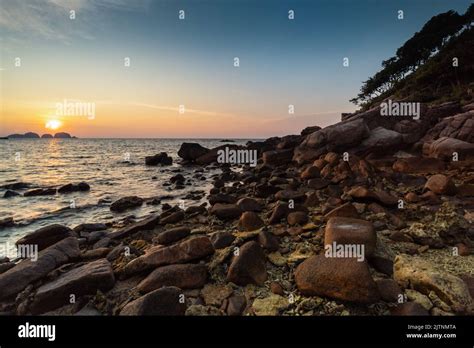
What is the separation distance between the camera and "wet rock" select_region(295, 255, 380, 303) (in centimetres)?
347

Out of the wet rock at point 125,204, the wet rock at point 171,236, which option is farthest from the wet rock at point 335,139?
the wet rock at point 171,236

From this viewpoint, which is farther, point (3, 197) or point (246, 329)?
point (3, 197)

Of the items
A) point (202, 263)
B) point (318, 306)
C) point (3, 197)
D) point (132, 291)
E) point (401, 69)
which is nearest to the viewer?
point (318, 306)

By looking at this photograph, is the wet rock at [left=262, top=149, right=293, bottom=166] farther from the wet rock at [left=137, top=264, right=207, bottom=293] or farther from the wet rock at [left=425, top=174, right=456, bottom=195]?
the wet rock at [left=137, top=264, right=207, bottom=293]

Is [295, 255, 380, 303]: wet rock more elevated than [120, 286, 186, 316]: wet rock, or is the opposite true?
[295, 255, 380, 303]: wet rock

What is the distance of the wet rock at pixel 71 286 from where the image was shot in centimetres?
393

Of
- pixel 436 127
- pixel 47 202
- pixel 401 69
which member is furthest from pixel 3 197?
pixel 401 69

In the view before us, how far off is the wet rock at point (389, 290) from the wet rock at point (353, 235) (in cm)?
78

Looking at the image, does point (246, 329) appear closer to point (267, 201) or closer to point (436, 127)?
point (267, 201)

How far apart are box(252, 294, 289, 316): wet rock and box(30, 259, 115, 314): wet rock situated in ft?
8.17

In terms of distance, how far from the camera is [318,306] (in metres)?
3.52

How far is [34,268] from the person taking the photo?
484 cm

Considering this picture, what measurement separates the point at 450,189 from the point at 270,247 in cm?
685

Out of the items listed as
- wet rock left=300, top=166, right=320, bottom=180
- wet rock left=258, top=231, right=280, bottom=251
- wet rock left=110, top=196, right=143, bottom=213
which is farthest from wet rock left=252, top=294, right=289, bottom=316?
wet rock left=300, top=166, right=320, bottom=180
